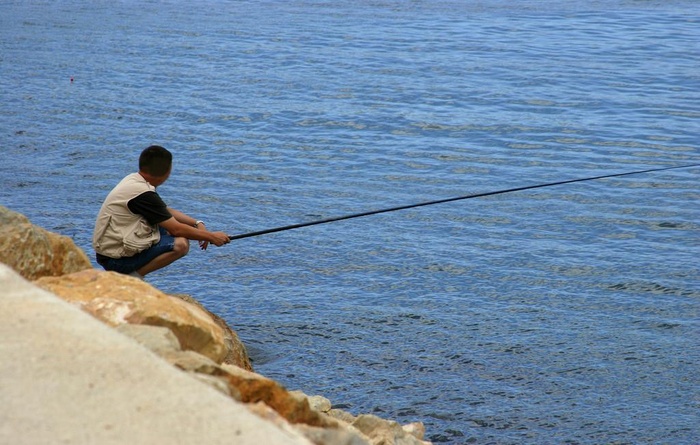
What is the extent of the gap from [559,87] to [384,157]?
4.24m

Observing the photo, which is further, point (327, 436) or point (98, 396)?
point (327, 436)

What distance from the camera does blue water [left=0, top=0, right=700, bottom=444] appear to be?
21.3ft

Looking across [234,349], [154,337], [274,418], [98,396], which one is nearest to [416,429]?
[234,349]

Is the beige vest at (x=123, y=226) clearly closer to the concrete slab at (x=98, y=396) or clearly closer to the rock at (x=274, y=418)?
the concrete slab at (x=98, y=396)

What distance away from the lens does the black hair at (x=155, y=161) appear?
233 inches

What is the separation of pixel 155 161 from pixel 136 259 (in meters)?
0.63

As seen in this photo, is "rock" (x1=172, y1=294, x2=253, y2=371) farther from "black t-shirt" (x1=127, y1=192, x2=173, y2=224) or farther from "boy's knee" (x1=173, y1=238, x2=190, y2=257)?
"black t-shirt" (x1=127, y1=192, x2=173, y2=224)

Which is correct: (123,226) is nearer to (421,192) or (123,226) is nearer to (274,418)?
(274,418)

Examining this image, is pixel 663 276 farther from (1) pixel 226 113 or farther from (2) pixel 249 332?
(1) pixel 226 113

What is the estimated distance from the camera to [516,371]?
258 inches

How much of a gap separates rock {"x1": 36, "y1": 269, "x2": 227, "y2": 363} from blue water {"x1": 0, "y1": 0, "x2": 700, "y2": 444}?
190 cm

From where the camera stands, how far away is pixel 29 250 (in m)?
4.76

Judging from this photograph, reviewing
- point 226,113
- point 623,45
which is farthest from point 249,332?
point 623,45

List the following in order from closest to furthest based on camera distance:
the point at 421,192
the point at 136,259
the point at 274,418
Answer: the point at 274,418, the point at 136,259, the point at 421,192
